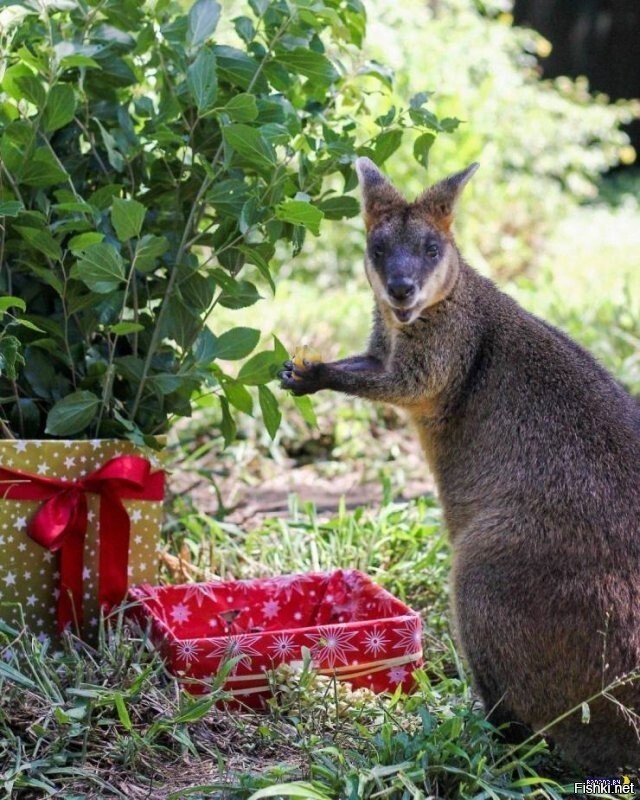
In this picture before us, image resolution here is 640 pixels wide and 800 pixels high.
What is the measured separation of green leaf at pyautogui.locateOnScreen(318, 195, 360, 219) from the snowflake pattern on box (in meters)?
1.04

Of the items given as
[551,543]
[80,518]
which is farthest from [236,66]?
[551,543]

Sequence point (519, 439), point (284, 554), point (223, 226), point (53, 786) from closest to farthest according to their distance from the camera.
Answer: point (53, 786), point (519, 439), point (223, 226), point (284, 554)

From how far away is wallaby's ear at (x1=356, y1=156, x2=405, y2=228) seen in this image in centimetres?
399

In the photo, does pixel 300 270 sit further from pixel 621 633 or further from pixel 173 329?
pixel 621 633

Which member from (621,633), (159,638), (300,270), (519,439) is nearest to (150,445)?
(159,638)

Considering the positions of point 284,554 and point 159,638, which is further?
point 284,554

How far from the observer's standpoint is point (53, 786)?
2.97 m

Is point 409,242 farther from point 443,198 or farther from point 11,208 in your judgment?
point 11,208

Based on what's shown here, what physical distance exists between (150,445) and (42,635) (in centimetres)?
70

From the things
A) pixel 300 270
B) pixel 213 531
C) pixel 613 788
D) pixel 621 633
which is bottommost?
pixel 300 270

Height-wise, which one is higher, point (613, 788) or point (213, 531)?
point (613, 788)

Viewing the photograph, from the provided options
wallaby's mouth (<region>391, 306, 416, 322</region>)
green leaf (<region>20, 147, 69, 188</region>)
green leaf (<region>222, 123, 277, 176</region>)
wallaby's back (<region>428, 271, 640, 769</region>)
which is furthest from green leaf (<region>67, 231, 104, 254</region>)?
wallaby's back (<region>428, 271, 640, 769</region>)

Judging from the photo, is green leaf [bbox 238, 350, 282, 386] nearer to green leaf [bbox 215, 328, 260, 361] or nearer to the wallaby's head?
green leaf [bbox 215, 328, 260, 361]

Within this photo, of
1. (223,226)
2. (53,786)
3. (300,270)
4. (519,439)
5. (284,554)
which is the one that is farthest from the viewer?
(300,270)
